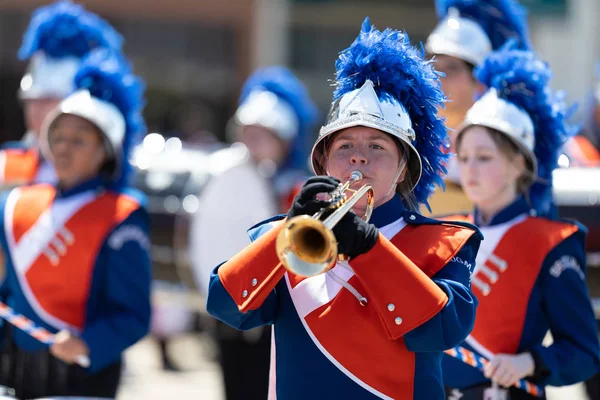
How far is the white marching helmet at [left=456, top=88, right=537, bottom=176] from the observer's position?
3533mm

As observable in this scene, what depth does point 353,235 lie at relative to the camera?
2.29m

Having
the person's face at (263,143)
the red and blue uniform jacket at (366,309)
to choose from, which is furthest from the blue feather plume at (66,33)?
the red and blue uniform jacket at (366,309)

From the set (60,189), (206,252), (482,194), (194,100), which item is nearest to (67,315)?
(60,189)

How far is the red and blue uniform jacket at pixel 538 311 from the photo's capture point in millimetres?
3322

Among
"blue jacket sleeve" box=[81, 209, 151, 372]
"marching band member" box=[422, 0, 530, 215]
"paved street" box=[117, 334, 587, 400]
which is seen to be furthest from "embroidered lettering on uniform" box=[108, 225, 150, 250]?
"paved street" box=[117, 334, 587, 400]

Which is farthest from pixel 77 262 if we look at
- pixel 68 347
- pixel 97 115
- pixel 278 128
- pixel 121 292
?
pixel 278 128

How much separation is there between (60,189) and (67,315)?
577mm

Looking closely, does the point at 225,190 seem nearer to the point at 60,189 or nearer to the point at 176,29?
the point at 60,189

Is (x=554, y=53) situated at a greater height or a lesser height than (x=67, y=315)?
lesser

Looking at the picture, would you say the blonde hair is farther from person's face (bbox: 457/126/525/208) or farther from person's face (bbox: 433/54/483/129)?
person's face (bbox: 433/54/483/129)

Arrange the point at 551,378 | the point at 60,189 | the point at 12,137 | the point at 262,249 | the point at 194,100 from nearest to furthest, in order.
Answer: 1. the point at 262,249
2. the point at 551,378
3. the point at 60,189
4. the point at 12,137
5. the point at 194,100

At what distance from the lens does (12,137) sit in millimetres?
18531

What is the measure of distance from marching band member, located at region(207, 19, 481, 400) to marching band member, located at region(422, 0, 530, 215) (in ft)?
4.12

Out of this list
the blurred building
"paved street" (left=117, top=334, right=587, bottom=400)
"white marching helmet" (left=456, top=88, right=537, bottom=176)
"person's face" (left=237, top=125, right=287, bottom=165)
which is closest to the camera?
"white marching helmet" (left=456, top=88, right=537, bottom=176)
